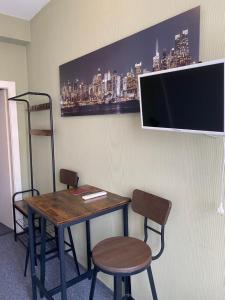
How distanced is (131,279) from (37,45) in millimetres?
2801

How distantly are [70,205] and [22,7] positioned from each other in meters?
2.35

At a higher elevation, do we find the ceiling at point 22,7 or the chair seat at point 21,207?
the ceiling at point 22,7

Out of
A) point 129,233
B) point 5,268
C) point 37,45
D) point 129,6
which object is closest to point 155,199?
point 129,233

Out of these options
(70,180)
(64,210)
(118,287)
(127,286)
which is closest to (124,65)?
(64,210)

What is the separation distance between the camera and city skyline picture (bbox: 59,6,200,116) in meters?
1.43

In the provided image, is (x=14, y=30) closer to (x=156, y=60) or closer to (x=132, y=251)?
(x=156, y=60)

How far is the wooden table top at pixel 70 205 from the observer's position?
5.31 ft

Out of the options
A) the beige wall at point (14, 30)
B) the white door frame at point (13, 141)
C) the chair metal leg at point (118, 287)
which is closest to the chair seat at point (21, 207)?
the white door frame at point (13, 141)

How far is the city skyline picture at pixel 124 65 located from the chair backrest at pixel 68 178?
607 mm

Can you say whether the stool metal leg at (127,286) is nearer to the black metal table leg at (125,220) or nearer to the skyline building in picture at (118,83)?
the black metal table leg at (125,220)

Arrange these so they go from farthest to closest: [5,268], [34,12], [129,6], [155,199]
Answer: [34,12] < [5,268] < [129,6] < [155,199]

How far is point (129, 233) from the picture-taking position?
198 cm

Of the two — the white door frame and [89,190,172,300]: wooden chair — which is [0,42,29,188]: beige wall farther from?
[89,190,172,300]: wooden chair

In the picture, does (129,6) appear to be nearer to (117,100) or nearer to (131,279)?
(117,100)
